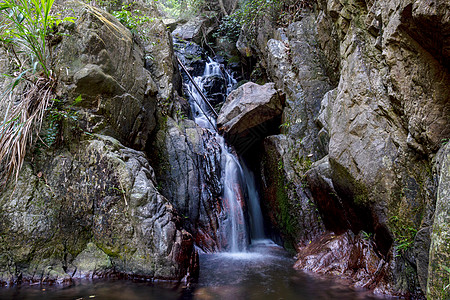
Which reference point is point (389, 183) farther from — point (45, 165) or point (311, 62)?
point (45, 165)

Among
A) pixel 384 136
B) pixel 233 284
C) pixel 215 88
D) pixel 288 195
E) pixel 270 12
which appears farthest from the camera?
pixel 215 88

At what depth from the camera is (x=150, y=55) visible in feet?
26.0

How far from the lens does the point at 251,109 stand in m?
7.39

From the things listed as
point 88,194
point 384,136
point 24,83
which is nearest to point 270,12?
point 384,136

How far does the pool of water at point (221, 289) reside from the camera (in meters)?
3.44

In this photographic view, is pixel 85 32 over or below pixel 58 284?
over

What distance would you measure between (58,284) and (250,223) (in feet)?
15.5

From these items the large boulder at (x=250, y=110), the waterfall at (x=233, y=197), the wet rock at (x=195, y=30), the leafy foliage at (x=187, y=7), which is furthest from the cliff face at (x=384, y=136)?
the leafy foliage at (x=187, y=7)

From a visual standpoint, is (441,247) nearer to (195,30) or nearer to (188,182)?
(188,182)

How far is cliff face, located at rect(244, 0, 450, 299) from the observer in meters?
3.25

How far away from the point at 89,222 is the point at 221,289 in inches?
90.9

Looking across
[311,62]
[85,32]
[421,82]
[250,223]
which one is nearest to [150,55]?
[85,32]

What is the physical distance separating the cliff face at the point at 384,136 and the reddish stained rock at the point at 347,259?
4.9 inches

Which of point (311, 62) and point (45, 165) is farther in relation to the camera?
point (311, 62)
